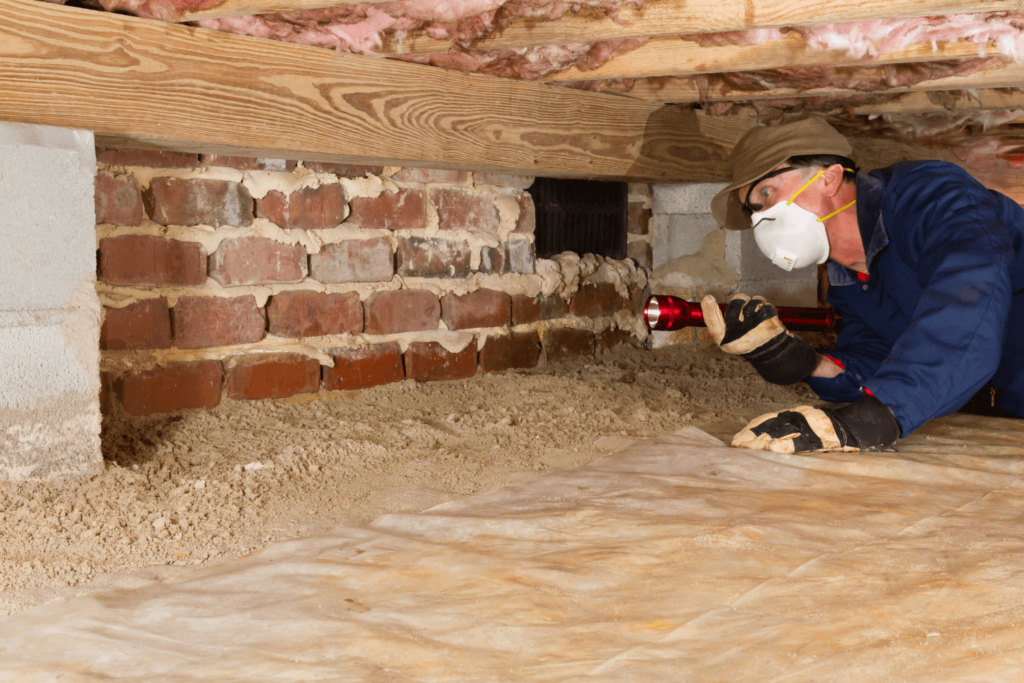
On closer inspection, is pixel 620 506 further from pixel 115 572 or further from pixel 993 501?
pixel 115 572

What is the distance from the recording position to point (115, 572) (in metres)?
1.14

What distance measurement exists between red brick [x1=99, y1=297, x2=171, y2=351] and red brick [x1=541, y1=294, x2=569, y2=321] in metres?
1.13

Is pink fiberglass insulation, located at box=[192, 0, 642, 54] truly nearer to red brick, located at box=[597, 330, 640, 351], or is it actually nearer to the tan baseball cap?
the tan baseball cap

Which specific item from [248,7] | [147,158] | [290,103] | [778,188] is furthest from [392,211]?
[778,188]

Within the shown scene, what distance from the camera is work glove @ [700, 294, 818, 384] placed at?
6.54 feet

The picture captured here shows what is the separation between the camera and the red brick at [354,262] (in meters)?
2.00

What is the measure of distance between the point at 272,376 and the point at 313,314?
0.58ft

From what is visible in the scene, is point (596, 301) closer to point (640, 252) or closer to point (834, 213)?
point (640, 252)

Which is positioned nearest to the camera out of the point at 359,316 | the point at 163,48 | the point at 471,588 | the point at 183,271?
the point at 471,588

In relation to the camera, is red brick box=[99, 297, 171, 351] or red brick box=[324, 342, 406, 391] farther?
red brick box=[324, 342, 406, 391]

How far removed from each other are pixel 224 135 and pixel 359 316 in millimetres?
607

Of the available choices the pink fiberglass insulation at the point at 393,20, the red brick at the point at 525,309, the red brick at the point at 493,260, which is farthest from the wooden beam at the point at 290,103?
the red brick at the point at 525,309

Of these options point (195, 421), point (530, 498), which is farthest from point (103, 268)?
point (530, 498)

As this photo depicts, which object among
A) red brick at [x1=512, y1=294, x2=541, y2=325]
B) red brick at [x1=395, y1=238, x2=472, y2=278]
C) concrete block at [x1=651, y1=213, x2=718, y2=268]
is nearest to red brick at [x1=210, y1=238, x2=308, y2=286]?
A: red brick at [x1=395, y1=238, x2=472, y2=278]
